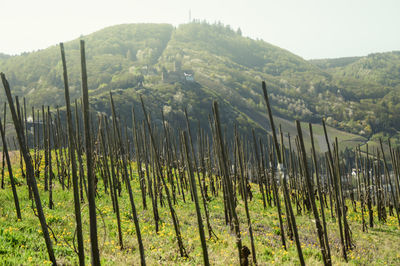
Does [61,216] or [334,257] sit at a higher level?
[61,216]

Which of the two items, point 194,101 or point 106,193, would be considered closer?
point 106,193

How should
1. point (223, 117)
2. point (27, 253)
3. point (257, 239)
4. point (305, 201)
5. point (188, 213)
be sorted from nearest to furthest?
point (27, 253) → point (257, 239) → point (188, 213) → point (305, 201) → point (223, 117)

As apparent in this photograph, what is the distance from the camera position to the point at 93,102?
114 meters

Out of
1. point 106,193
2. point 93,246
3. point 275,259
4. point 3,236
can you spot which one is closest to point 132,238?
point 3,236

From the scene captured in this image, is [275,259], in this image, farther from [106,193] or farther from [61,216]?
[106,193]

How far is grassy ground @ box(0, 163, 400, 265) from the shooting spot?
7.75 metres

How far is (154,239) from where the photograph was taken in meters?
10.4

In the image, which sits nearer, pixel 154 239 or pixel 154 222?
pixel 154 239

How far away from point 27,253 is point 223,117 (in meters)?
157

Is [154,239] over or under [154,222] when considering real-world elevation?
over

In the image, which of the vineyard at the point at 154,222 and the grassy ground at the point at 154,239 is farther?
the grassy ground at the point at 154,239

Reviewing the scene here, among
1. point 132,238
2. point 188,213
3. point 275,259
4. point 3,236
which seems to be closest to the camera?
point 3,236

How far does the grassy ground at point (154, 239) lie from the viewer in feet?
25.4

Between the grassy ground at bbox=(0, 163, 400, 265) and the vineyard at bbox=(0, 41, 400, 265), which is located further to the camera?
the grassy ground at bbox=(0, 163, 400, 265)
